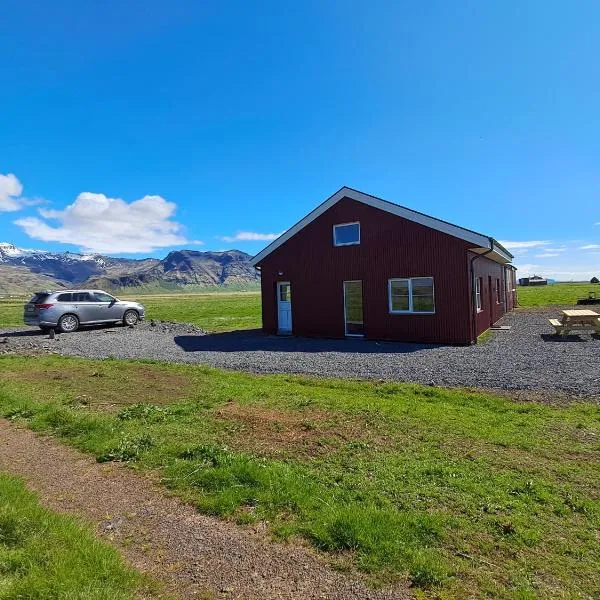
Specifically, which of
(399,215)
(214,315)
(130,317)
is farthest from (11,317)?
(399,215)

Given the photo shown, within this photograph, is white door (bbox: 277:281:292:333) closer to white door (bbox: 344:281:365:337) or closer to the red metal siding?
the red metal siding

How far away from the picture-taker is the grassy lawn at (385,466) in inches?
128

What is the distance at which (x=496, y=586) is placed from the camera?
9.67ft

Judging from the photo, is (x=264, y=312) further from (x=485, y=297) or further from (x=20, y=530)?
(x=20, y=530)

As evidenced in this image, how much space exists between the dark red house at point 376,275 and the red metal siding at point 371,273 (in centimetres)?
4

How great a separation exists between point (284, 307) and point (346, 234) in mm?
4450

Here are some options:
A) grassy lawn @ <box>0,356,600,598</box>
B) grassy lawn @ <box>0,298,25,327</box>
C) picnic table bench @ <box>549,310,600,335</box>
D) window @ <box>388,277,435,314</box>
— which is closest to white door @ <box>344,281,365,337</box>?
window @ <box>388,277,435,314</box>

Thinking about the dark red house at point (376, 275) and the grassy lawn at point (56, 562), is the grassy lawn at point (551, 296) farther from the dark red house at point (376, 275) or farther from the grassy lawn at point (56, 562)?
the grassy lawn at point (56, 562)

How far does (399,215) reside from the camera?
16328 millimetres

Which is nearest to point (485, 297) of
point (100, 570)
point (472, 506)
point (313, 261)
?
point (313, 261)

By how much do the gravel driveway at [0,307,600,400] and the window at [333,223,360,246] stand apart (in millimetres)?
3990

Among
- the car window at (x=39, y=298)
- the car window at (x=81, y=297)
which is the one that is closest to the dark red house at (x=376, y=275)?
the car window at (x=81, y=297)

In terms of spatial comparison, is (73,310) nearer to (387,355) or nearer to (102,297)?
(102,297)

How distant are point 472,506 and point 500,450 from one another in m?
1.60
